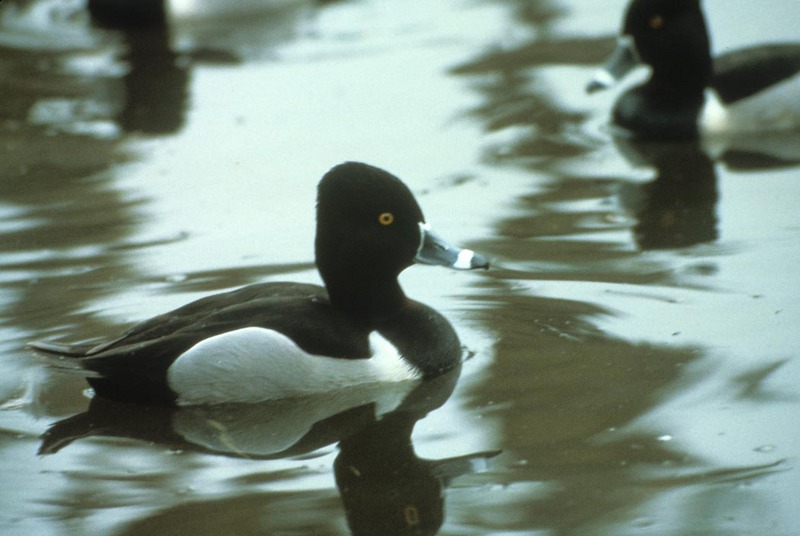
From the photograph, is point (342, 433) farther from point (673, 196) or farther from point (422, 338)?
point (673, 196)

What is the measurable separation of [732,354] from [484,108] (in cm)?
452

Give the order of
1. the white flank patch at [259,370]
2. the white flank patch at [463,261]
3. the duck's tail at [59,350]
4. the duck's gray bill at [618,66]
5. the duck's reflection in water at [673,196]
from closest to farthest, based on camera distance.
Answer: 1. the white flank patch at [259,370]
2. the duck's tail at [59,350]
3. the white flank patch at [463,261]
4. the duck's reflection in water at [673,196]
5. the duck's gray bill at [618,66]

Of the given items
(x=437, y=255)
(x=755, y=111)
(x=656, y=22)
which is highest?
(x=656, y=22)

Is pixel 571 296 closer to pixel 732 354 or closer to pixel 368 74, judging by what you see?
pixel 732 354

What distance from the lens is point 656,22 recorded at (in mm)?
9250

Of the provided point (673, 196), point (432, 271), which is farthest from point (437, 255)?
point (673, 196)

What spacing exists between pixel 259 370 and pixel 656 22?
191 inches

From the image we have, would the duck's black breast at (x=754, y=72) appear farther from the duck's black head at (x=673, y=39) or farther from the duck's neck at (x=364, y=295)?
the duck's neck at (x=364, y=295)

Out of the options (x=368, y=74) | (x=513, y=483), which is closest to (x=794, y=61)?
(x=368, y=74)

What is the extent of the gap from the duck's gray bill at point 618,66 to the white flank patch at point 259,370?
173 inches

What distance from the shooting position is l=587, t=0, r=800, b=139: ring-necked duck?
30.0 ft

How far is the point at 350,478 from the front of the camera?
4.81 m

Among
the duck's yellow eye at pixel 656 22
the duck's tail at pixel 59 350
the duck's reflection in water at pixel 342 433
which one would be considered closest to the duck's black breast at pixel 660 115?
the duck's yellow eye at pixel 656 22

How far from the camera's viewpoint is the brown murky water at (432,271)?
4641 mm
